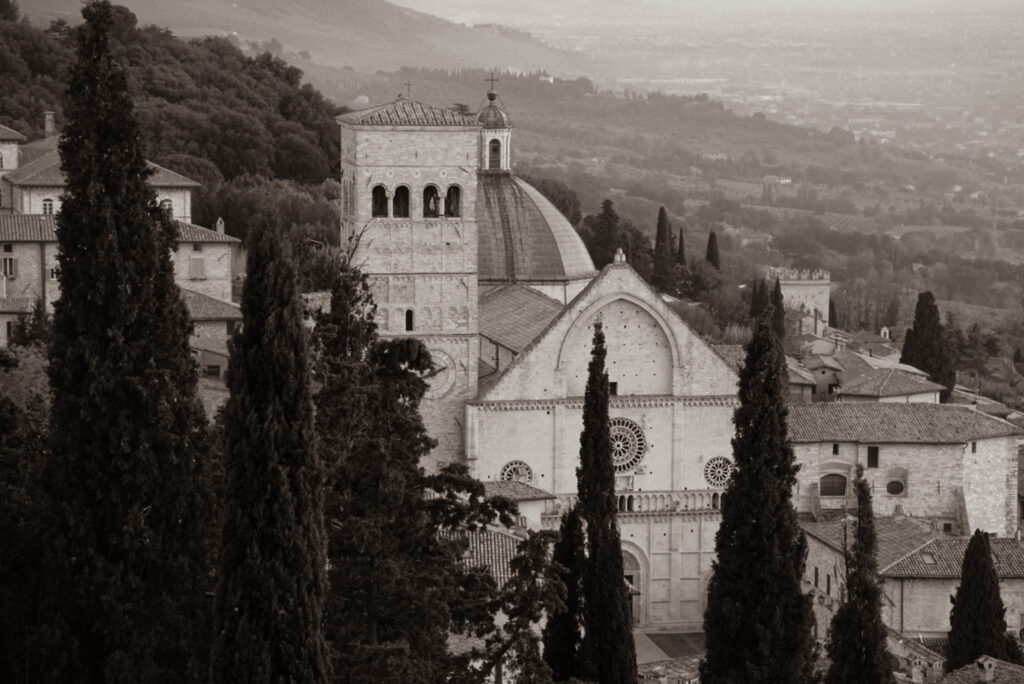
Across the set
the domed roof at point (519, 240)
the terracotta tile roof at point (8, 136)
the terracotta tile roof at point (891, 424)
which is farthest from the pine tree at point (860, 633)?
the terracotta tile roof at point (8, 136)

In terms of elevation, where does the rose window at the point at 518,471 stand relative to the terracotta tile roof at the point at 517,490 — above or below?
above

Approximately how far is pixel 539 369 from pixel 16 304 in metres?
17.0

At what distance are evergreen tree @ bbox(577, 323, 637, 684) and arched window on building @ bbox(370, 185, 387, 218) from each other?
12798 mm

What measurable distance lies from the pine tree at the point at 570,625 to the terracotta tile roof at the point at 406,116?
48.3ft

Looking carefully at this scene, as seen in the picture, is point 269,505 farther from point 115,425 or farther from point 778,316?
point 778,316

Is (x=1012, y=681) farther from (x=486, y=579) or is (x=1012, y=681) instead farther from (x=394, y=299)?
(x=394, y=299)

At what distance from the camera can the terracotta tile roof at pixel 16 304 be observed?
60947mm

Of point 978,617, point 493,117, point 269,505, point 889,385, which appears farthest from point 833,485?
point 269,505

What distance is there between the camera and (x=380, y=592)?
29.8 meters

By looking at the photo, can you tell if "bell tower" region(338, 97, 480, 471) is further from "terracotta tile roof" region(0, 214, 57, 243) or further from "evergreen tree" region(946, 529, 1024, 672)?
"terracotta tile roof" region(0, 214, 57, 243)

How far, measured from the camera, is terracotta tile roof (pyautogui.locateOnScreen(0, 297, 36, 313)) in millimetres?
60947

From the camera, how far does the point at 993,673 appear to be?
39500 mm

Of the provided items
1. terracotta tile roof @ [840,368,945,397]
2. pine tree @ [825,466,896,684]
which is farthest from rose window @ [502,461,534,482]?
pine tree @ [825,466,896,684]

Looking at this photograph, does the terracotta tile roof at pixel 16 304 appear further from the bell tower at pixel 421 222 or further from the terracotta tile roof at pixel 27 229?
the bell tower at pixel 421 222
